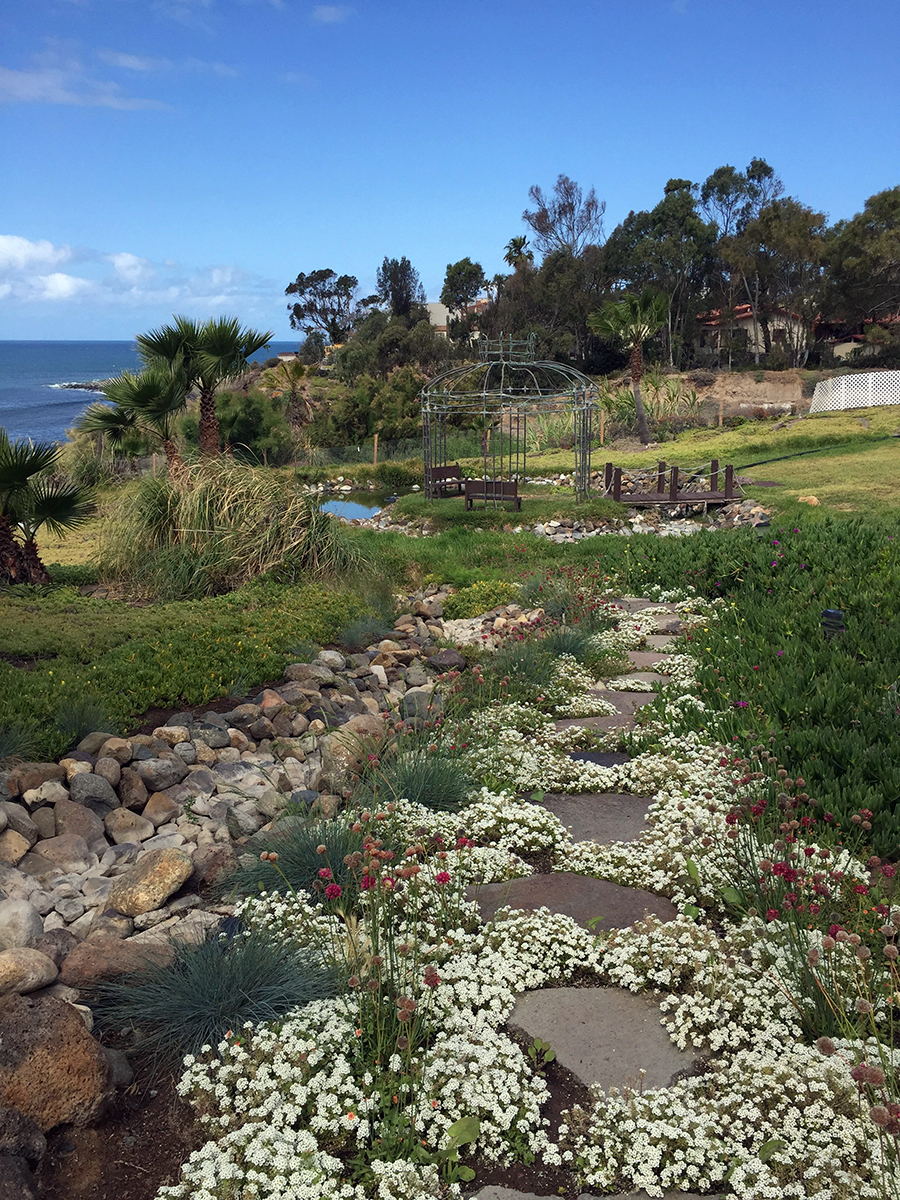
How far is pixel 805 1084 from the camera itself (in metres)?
2.42

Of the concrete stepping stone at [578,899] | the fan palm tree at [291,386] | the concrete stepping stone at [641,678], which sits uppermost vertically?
the fan palm tree at [291,386]

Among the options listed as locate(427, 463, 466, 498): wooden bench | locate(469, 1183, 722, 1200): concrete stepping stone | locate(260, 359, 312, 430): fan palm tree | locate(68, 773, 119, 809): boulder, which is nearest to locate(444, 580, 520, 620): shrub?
locate(68, 773, 119, 809): boulder

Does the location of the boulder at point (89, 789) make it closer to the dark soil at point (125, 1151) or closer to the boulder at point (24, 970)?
→ the boulder at point (24, 970)

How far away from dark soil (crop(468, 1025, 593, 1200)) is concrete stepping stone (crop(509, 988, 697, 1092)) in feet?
0.26

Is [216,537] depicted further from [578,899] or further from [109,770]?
[578,899]

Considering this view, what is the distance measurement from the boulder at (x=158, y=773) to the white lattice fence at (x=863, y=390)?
1031 inches

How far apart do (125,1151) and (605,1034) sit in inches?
55.4

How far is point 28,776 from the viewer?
4.43 meters

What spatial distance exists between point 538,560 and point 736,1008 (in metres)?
8.37

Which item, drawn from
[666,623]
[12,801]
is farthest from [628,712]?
[12,801]

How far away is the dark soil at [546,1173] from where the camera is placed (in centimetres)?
222

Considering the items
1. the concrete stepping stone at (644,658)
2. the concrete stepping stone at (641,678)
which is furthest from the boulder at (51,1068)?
the concrete stepping stone at (644,658)

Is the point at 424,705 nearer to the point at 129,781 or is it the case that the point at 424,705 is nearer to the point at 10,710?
the point at 129,781

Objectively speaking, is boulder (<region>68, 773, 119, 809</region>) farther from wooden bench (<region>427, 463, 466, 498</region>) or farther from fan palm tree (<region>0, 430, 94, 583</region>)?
wooden bench (<region>427, 463, 466, 498</region>)
